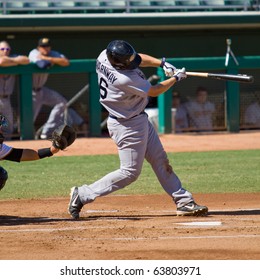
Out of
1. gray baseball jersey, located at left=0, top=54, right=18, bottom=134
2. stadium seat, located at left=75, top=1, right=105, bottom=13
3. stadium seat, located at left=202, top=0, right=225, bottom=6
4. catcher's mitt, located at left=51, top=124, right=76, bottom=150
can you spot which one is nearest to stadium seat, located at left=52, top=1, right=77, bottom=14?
stadium seat, located at left=75, top=1, right=105, bottom=13

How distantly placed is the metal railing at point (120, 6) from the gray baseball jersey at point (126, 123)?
33.7 feet

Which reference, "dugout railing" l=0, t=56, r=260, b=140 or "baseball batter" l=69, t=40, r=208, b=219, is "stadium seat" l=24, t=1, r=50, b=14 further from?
"baseball batter" l=69, t=40, r=208, b=219

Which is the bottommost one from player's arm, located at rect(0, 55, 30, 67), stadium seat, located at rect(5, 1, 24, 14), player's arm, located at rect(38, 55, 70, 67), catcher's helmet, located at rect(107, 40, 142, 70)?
player's arm, located at rect(38, 55, 70, 67)

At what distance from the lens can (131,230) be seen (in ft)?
24.0

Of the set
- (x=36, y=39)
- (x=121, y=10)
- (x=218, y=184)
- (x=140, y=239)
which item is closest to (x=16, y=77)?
(x=36, y=39)

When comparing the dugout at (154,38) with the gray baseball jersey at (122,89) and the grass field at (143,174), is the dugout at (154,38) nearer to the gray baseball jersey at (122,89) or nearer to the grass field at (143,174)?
the grass field at (143,174)

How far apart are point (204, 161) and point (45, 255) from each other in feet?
23.7

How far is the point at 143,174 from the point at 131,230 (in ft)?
15.9

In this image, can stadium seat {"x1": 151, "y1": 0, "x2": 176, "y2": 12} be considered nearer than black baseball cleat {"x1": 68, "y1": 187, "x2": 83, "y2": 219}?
No

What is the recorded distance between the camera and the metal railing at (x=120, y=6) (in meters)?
18.0

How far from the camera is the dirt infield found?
6.25 m

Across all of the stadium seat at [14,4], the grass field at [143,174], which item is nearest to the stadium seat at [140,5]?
the stadium seat at [14,4]

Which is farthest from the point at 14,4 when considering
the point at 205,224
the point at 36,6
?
the point at 205,224

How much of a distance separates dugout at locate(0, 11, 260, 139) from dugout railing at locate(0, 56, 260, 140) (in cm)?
3
